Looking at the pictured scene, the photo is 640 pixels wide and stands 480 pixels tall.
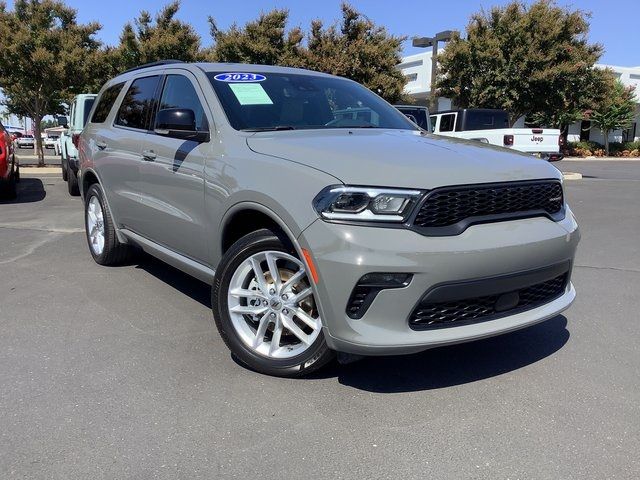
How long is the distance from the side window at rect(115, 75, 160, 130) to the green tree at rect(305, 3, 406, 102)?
15.4 meters

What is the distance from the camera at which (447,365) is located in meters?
3.51

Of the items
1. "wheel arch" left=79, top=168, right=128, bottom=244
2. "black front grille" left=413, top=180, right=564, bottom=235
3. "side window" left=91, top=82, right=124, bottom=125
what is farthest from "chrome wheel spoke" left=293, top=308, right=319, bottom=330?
"side window" left=91, top=82, right=124, bottom=125

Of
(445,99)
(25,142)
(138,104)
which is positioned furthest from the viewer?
(25,142)

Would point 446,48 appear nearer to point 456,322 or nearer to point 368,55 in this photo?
point 368,55

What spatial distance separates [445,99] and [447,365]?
36.5m

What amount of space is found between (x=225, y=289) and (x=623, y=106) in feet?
131

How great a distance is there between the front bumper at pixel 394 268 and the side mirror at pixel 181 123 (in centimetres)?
132

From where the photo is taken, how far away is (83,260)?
6.11 metres

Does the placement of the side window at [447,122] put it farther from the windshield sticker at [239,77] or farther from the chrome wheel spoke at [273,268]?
the chrome wheel spoke at [273,268]

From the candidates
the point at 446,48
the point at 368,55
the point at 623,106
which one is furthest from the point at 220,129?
the point at 623,106

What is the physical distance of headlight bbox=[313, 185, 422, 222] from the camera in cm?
276

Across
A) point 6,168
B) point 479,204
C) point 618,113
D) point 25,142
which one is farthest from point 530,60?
point 25,142

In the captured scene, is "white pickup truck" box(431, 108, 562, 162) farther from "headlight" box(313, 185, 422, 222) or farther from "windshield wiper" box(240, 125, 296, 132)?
"headlight" box(313, 185, 422, 222)

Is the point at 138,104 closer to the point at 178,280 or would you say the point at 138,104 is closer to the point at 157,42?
the point at 178,280
